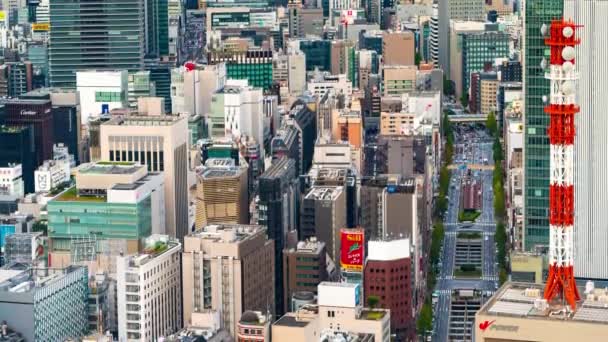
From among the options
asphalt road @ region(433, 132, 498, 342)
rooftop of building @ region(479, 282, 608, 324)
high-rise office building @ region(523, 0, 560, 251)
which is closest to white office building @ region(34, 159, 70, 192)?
asphalt road @ region(433, 132, 498, 342)

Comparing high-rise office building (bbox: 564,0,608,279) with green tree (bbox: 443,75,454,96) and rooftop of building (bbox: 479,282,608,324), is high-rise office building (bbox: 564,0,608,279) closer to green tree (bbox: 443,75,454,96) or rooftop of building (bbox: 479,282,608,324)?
rooftop of building (bbox: 479,282,608,324)

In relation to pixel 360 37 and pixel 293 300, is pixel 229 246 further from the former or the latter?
pixel 360 37

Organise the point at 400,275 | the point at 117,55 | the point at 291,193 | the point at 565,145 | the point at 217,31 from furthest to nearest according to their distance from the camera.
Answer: the point at 217,31 < the point at 117,55 < the point at 291,193 < the point at 400,275 < the point at 565,145

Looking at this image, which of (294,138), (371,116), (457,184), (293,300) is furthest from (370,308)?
(371,116)

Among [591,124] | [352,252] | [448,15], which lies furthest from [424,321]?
[448,15]

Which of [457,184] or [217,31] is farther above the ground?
[217,31]

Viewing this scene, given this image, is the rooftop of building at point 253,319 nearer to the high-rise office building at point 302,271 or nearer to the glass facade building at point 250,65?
the high-rise office building at point 302,271

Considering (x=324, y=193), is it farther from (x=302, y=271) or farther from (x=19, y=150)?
(x=19, y=150)

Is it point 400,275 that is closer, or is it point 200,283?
point 200,283
